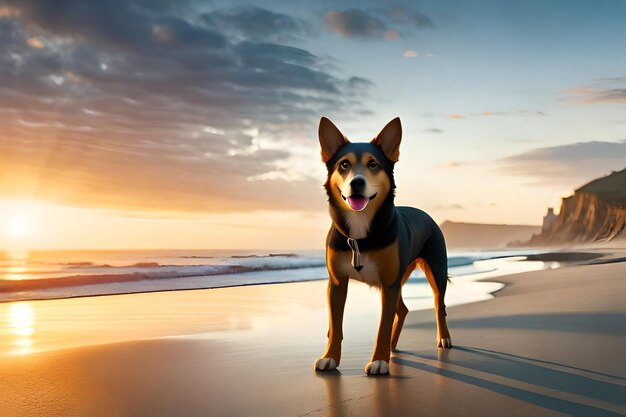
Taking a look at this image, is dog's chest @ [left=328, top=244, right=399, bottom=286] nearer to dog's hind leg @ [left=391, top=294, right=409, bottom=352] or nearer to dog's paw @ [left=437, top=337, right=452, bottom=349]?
dog's hind leg @ [left=391, top=294, right=409, bottom=352]

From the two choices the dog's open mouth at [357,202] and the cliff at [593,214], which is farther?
the cliff at [593,214]

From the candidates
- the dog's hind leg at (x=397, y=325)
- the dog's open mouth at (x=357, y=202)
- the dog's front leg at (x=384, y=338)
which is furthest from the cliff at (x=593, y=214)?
the dog's open mouth at (x=357, y=202)

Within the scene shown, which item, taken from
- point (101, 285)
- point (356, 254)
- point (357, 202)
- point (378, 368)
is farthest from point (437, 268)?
point (101, 285)

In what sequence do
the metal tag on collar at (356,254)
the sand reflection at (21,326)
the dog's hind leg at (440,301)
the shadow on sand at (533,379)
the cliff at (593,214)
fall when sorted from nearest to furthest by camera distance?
the shadow on sand at (533,379) < the metal tag on collar at (356,254) < the dog's hind leg at (440,301) < the sand reflection at (21,326) < the cliff at (593,214)

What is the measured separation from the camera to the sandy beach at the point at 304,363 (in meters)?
3.16

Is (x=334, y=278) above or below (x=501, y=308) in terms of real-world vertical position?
above

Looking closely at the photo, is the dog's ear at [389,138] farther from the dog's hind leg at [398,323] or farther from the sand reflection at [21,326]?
the sand reflection at [21,326]

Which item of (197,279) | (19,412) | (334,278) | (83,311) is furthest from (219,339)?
(197,279)

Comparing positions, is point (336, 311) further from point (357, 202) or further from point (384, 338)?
point (357, 202)

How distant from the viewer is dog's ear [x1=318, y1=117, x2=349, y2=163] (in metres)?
4.07

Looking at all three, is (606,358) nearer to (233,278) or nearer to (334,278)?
(334,278)

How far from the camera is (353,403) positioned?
3.13m

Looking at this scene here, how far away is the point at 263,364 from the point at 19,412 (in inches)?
65.3

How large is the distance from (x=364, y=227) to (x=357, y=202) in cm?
25
